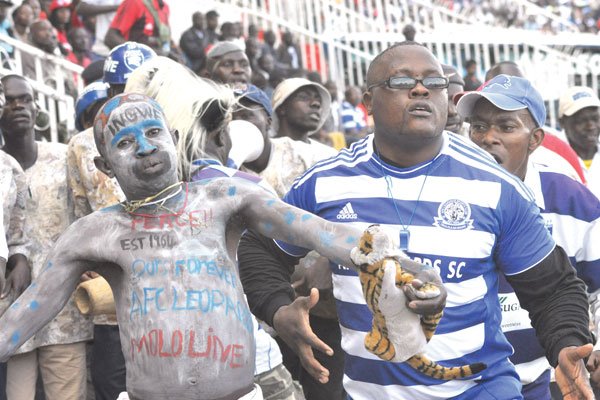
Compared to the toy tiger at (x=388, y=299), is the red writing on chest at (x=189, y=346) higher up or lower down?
lower down

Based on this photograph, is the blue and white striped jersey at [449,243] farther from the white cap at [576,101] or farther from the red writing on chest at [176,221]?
the white cap at [576,101]

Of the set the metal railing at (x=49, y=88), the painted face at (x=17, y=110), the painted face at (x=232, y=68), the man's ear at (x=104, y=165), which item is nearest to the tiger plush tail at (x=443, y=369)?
the man's ear at (x=104, y=165)

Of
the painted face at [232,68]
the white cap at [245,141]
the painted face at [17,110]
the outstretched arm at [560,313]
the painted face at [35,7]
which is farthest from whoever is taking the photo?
the painted face at [35,7]

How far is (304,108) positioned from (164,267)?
4832mm

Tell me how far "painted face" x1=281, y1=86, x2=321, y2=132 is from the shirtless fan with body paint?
457 centimetres

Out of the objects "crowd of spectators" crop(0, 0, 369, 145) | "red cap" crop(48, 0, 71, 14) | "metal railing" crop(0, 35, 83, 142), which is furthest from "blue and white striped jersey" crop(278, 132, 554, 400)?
"red cap" crop(48, 0, 71, 14)

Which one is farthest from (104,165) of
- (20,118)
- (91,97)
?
(91,97)

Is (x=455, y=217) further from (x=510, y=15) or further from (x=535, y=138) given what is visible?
(x=510, y=15)

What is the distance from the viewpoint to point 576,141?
30.3 ft

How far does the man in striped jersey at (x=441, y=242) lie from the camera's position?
3980 mm

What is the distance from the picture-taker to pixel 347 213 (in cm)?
413

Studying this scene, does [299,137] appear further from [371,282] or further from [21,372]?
[371,282]

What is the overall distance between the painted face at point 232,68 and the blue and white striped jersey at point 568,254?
159 inches

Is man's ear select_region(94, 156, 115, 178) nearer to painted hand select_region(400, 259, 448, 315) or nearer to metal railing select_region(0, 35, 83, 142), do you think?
painted hand select_region(400, 259, 448, 315)
